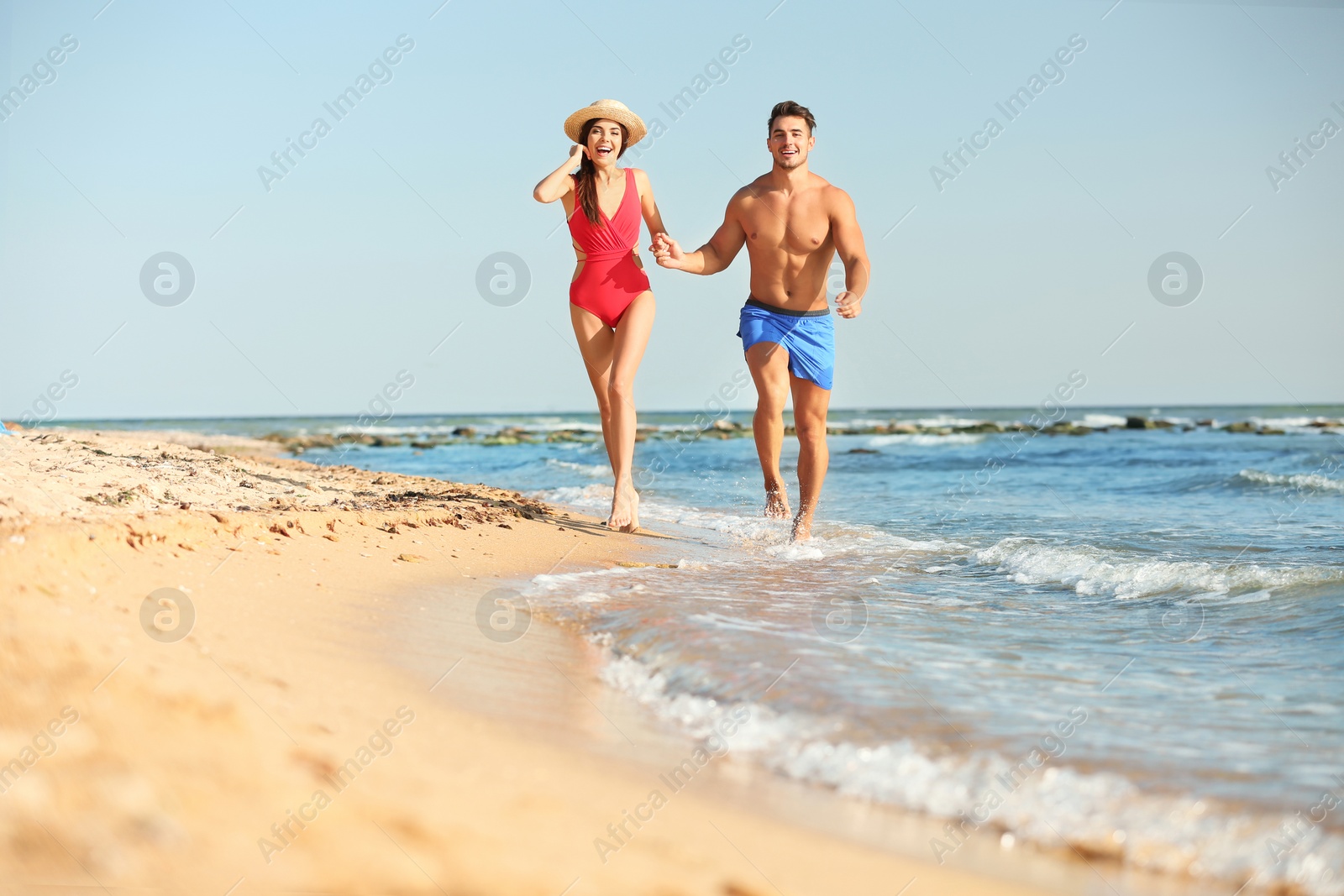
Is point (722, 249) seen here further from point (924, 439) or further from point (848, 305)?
point (924, 439)

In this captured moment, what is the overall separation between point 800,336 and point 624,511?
4.91 feet

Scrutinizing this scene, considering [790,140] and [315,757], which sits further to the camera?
[790,140]

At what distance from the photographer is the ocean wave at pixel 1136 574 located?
459 cm

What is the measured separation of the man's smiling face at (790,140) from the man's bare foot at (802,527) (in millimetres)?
2040

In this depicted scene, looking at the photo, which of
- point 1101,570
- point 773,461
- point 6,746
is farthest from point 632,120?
point 6,746

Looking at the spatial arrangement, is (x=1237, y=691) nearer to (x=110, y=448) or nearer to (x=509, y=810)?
(x=509, y=810)

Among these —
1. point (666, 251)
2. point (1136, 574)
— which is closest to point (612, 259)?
point (666, 251)

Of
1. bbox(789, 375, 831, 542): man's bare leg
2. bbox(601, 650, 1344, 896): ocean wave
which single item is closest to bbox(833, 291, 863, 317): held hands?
bbox(789, 375, 831, 542): man's bare leg

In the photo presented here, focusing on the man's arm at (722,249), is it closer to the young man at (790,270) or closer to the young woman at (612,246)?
the young man at (790,270)

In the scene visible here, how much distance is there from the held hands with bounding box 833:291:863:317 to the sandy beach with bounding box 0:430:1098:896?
2.61 meters

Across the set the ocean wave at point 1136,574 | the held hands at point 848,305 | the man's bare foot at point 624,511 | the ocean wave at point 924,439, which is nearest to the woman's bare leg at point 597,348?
the man's bare foot at point 624,511

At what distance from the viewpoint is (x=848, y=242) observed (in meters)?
5.75

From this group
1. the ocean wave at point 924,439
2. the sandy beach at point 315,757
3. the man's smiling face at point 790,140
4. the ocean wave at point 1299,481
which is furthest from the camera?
the ocean wave at point 924,439

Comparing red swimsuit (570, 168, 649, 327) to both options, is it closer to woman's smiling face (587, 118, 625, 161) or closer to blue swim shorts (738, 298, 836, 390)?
woman's smiling face (587, 118, 625, 161)
